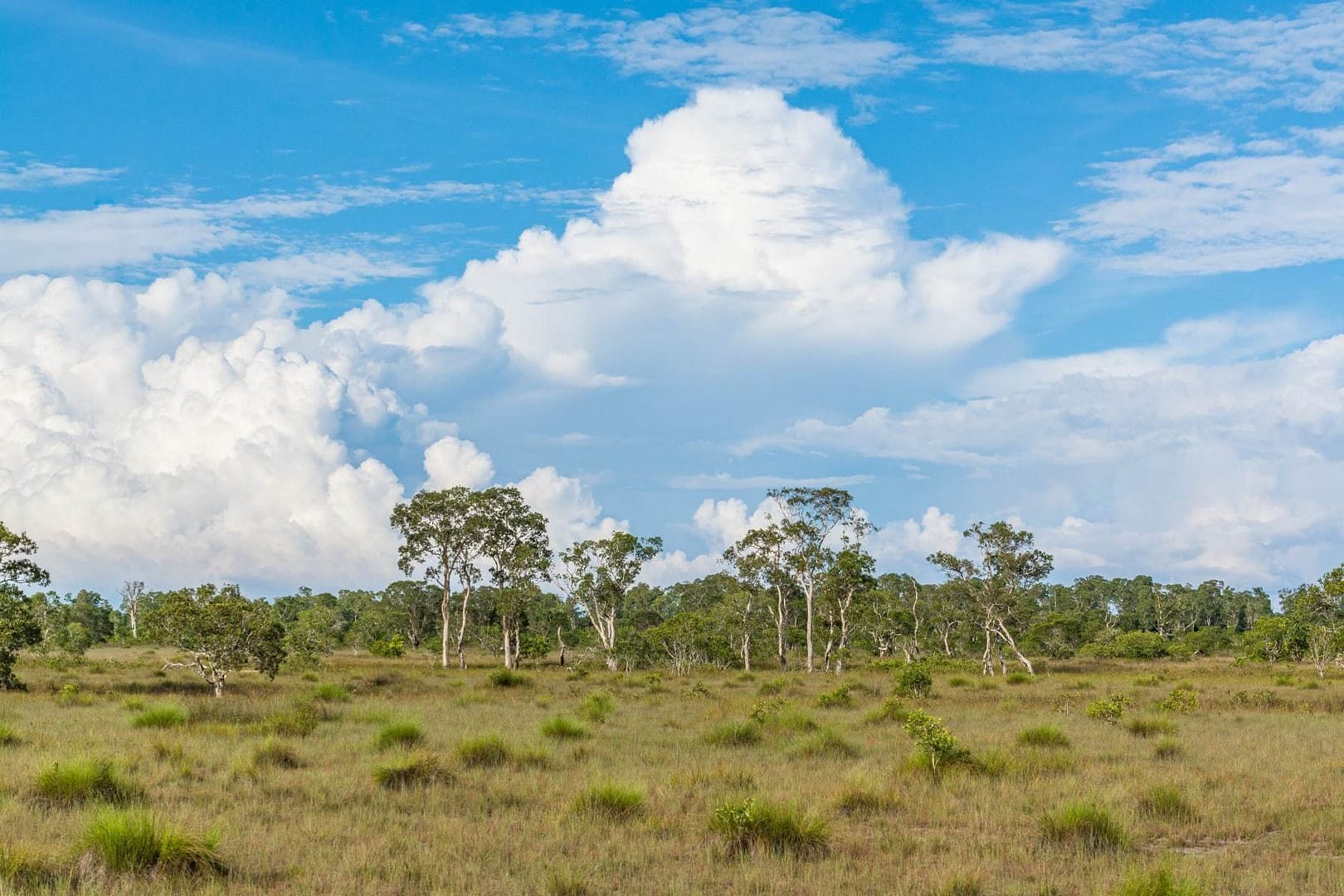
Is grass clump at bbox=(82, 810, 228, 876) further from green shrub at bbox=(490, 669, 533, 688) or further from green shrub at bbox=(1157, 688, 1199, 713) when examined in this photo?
green shrub at bbox=(490, 669, 533, 688)

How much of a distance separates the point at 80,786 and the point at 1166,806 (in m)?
14.9

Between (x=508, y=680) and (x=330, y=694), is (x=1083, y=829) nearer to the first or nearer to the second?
(x=330, y=694)

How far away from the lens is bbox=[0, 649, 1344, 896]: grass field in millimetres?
10195

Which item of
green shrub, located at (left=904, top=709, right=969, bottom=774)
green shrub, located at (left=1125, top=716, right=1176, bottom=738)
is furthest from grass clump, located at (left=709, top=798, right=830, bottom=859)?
green shrub, located at (left=1125, top=716, right=1176, bottom=738)

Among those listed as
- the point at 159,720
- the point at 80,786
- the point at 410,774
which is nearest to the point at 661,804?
the point at 410,774

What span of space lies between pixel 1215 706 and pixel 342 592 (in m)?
131

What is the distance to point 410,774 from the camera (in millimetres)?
15070

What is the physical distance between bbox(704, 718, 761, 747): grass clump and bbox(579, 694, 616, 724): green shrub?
4342 mm

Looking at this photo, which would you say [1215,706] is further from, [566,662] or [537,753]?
[566,662]

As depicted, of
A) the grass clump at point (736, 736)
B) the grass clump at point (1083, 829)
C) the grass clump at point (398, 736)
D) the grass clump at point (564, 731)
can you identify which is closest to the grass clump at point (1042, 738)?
the grass clump at point (736, 736)

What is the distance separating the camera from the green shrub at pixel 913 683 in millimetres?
36594

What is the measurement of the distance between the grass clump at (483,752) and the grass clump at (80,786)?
519 centimetres

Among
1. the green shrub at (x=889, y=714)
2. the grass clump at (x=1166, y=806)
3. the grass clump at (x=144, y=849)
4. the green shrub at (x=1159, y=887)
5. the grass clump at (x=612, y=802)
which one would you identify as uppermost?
the grass clump at (x=144, y=849)

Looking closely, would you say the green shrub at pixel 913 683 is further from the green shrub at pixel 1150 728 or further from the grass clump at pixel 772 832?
the grass clump at pixel 772 832
